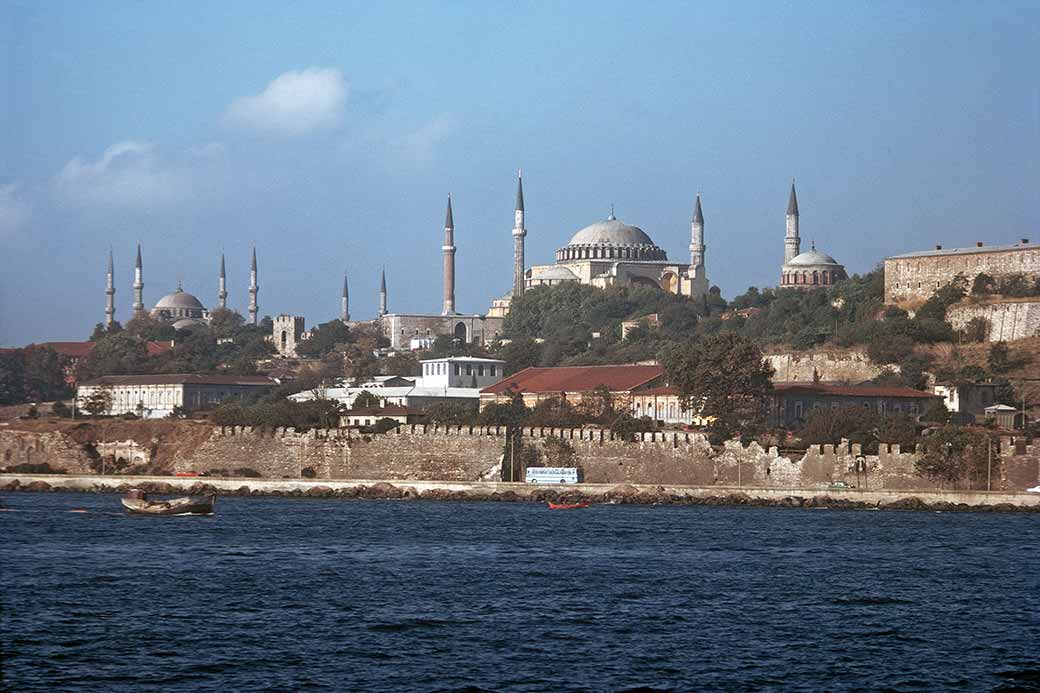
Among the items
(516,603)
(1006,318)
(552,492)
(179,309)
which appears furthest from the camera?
(179,309)

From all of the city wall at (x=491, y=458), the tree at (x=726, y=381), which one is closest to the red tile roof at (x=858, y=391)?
the tree at (x=726, y=381)

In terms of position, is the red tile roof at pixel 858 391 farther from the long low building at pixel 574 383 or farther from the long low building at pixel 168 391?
Answer: the long low building at pixel 168 391

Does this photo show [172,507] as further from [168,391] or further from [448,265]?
[448,265]

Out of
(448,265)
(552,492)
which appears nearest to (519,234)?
(448,265)

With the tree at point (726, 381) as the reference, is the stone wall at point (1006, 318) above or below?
above

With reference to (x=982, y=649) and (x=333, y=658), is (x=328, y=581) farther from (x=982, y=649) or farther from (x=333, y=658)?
(x=982, y=649)

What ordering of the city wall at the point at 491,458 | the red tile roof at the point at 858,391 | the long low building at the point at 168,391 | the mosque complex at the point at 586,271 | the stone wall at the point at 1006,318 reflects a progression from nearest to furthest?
the city wall at the point at 491,458, the red tile roof at the point at 858,391, the stone wall at the point at 1006,318, the long low building at the point at 168,391, the mosque complex at the point at 586,271

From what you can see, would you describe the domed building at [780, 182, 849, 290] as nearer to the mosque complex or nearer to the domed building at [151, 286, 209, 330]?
the mosque complex
